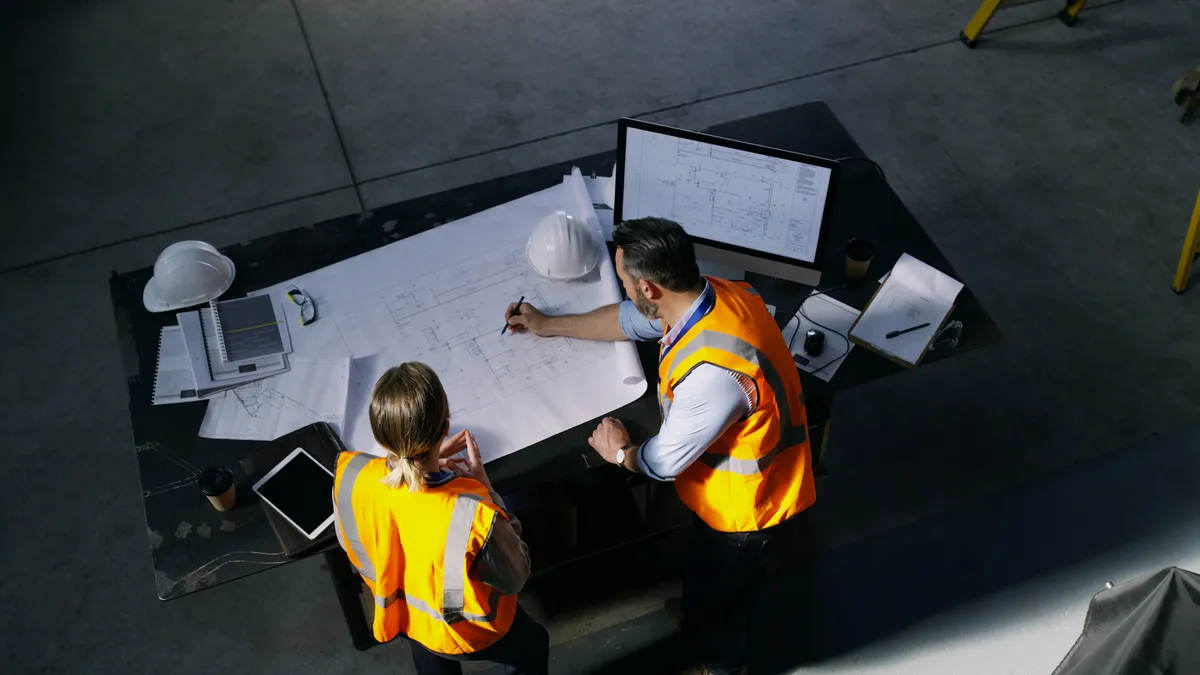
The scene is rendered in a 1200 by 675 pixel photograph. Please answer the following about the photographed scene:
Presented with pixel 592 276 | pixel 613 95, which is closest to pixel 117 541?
pixel 592 276

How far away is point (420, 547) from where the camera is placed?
2062 millimetres

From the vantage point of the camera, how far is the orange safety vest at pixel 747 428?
7.31 ft

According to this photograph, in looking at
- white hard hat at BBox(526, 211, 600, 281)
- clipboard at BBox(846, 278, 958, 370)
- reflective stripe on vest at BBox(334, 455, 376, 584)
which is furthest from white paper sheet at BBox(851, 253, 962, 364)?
reflective stripe on vest at BBox(334, 455, 376, 584)

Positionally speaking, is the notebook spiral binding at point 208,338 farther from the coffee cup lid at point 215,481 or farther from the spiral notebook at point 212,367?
the coffee cup lid at point 215,481

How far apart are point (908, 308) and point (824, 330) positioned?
0.26 meters

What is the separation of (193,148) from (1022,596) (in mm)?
4138

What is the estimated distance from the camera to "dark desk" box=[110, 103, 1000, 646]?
2.39 m

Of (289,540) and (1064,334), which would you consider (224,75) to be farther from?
(1064,334)


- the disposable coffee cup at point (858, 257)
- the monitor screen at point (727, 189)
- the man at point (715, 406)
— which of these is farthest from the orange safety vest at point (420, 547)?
the disposable coffee cup at point (858, 257)

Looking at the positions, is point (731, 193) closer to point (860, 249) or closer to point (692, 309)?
point (860, 249)

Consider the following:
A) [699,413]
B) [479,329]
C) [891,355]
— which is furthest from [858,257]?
[479,329]

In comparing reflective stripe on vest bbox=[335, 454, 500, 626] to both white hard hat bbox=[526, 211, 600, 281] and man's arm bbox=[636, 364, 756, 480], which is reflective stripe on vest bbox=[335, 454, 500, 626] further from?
white hard hat bbox=[526, 211, 600, 281]

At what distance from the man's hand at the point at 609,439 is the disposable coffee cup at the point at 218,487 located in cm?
90

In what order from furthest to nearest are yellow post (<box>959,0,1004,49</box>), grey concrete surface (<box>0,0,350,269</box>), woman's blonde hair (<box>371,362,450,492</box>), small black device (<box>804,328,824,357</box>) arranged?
yellow post (<box>959,0,1004,49</box>) → grey concrete surface (<box>0,0,350,269</box>) → small black device (<box>804,328,824,357</box>) → woman's blonde hair (<box>371,362,450,492</box>)
